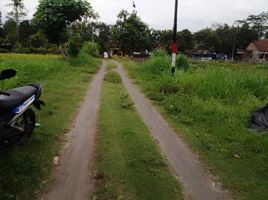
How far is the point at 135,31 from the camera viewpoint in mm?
57031

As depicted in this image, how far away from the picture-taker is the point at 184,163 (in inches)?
251

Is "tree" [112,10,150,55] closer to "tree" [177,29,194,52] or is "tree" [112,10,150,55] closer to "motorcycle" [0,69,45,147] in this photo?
"tree" [177,29,194,52]

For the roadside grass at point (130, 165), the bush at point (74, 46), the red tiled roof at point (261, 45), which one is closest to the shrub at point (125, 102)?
the roadside grass at point (130, 165)

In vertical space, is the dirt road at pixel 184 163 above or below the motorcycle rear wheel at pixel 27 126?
below

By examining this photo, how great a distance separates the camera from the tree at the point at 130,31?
57062 mm

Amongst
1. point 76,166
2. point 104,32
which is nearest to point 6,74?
point 76,166

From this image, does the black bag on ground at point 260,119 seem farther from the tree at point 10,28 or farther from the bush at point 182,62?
the tree at point 10,28

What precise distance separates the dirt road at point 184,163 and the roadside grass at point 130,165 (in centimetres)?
16

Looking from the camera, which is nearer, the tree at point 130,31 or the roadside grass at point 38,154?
the roadside grass at point 38,154

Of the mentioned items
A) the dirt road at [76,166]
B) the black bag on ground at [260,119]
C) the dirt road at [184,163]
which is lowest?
the dirt road at [184,163]

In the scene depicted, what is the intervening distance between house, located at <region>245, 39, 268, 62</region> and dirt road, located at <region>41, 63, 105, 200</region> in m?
69.7

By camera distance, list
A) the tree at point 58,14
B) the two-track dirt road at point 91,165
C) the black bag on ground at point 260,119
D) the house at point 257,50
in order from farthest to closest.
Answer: the house at point 257,50, the tree at point 58,14, the black bag on ground at point 260,119, the two-track dirt road at point 91,165

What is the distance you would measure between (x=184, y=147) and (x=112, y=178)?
2220 millimetres

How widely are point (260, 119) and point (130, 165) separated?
4517 millimetres
